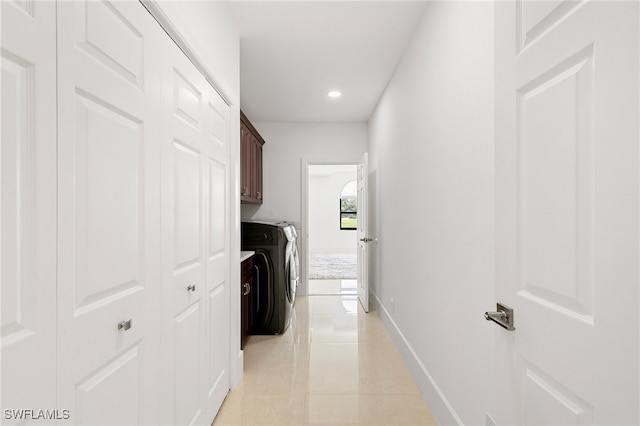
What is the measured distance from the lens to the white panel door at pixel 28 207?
686 millimetres

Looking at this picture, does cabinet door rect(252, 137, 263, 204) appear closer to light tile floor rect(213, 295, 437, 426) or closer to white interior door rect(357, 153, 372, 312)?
white interior door rect(357, 153, 372, 312)

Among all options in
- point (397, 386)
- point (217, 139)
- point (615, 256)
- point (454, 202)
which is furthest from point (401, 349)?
point (615, 256)

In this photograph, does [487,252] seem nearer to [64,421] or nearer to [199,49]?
[64,421]

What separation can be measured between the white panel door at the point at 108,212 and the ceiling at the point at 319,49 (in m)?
1.36

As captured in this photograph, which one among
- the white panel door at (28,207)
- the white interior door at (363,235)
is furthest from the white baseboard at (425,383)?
the white panel door at (28,207)

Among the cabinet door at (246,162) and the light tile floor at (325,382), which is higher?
the cabinet door at (246,162)

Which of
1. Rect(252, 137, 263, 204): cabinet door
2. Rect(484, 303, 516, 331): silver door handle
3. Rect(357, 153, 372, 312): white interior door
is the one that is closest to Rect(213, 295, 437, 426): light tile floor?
Rect(357, 153, 372, 312): white interior door

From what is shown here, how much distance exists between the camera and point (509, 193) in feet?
3.19

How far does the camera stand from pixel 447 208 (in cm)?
192

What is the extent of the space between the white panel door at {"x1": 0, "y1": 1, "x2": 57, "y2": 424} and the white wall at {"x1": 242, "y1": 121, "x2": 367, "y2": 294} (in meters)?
4.25

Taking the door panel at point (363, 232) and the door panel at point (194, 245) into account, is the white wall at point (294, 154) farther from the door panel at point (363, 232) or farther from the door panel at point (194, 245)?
the door panel at point (194, 245)

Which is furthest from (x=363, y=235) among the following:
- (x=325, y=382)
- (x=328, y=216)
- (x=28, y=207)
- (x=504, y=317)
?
(x=328, y=216)

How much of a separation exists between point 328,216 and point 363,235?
5.89 metres

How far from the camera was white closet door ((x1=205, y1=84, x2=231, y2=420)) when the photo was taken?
6.27ft
